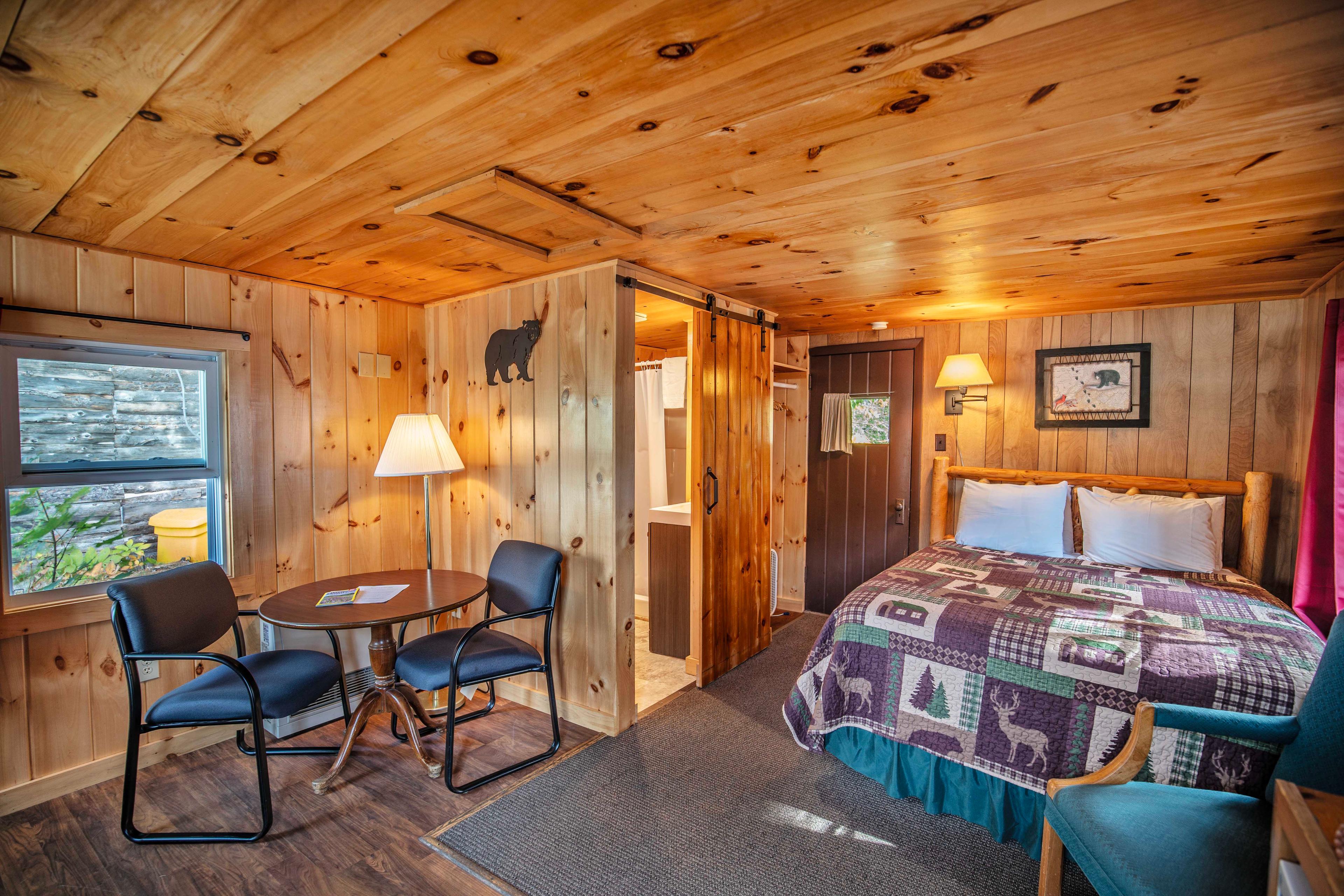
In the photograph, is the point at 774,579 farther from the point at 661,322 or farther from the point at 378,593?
the point at 378,593

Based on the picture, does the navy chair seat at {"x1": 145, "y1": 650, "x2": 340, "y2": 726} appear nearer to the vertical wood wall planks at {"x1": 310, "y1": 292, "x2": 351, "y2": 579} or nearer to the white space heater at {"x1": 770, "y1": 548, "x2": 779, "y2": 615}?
the vertical wood wall planks at {"x1": 310, "y1": 292, "x2": 351, "y2": 579}

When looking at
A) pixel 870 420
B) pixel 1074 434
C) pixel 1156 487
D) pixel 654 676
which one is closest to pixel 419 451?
pixel 654 676

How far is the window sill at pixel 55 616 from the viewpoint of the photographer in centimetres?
219

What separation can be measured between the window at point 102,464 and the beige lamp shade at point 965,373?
4076mm

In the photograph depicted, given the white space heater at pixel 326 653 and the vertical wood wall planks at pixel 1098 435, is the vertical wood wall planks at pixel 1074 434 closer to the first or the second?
the vertical wood wall planks at pixel 1098 435

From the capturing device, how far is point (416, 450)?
113 inches

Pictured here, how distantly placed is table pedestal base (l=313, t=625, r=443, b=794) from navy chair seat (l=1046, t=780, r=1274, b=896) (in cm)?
224

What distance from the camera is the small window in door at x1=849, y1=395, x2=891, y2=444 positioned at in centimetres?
A: 431

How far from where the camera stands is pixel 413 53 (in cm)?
116

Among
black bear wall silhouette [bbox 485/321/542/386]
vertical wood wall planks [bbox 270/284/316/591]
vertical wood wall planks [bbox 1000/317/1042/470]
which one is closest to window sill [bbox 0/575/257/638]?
vertical wood wall planks [bbox 270/284/316/591]

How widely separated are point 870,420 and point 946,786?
265cm

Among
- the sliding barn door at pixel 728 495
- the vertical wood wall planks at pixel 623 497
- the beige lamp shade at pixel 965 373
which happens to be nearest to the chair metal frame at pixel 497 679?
the vertical wood wall planks at pixel 623 497

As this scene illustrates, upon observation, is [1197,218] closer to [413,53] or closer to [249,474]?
[413,53]

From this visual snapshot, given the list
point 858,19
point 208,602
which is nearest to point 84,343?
point 208,602
